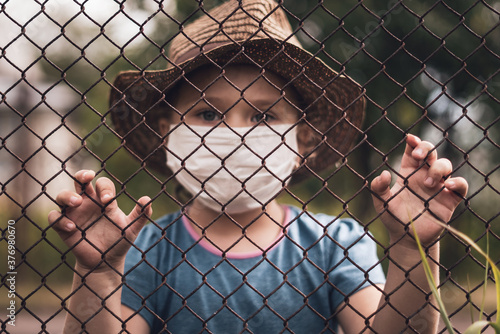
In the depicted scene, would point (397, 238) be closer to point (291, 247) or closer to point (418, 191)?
point (418, 191)

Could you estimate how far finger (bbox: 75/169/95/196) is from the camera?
1.58 m

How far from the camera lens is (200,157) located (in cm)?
207

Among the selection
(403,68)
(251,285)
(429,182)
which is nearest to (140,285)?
(251,285)

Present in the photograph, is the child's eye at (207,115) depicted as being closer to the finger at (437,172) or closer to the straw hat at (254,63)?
the straw hat at (254,63)

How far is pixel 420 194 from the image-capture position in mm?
1570

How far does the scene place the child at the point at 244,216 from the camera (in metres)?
1.56

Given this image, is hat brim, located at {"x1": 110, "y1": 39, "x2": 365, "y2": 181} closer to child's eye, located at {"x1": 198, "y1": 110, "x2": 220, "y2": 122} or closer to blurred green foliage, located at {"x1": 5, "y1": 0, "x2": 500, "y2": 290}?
child's eye, located at {"x1": 198, "y1": 110, "x2": 220, "y2": 122}

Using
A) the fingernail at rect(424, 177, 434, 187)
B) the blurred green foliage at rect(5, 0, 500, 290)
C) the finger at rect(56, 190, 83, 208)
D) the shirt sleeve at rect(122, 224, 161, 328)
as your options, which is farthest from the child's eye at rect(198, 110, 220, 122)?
the blurred green foliage at rect(5, 0, 500, 290)

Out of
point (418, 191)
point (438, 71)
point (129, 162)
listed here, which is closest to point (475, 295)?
point (438, 71)

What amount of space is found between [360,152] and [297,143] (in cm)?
405

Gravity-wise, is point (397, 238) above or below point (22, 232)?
below

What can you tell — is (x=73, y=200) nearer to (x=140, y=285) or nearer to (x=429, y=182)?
(x=140, y=285)

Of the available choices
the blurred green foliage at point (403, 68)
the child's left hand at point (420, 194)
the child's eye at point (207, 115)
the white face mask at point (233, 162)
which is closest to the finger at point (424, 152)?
the child's left hand at point (420, 194)

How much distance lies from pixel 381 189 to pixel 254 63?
0.55 meters
